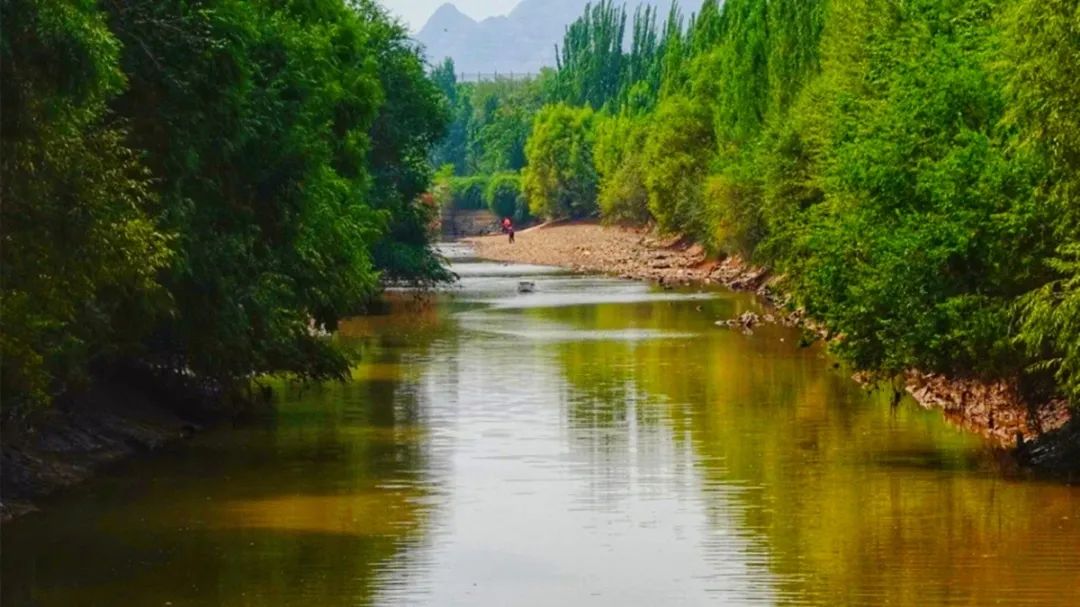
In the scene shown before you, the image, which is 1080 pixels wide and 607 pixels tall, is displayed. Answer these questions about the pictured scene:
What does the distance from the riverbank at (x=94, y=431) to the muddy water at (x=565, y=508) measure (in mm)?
587

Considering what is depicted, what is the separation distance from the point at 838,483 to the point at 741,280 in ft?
155

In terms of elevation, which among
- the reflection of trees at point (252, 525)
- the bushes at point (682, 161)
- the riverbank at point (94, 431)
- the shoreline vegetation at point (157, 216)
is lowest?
the reflection of trees at point (252, 525)

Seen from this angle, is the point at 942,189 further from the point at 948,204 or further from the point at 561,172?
Answer: the point at 561,172

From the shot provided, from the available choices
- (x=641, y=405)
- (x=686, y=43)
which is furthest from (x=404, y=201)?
(x=686, y=43)

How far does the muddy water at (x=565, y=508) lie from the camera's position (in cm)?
2158

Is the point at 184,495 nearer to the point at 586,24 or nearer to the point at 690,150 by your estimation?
the point at 690,150

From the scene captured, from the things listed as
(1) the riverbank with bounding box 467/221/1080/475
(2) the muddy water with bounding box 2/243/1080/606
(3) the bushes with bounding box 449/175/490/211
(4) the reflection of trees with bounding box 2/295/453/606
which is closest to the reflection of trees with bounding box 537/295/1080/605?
(2) the muddy water with bounding box 2/243/1080/606

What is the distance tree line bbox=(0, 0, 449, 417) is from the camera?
70.8 feet

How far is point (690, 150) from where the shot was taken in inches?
3568

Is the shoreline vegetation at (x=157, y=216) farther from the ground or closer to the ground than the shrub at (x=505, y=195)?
closer to the ground

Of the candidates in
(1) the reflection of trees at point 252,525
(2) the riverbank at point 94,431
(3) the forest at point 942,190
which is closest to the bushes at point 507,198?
(3) the forest at point 942,190

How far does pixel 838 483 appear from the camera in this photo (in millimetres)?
28547

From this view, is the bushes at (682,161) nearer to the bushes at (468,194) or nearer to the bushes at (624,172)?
the bushes at (624,172)

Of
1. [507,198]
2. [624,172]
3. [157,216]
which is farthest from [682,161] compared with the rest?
[507,198]
